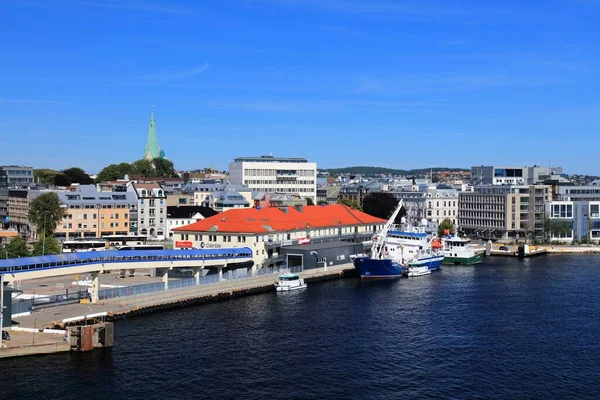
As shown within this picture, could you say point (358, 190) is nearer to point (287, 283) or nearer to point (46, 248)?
point (46, 248)

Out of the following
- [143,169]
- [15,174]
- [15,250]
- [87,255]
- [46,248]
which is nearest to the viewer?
[87,255]

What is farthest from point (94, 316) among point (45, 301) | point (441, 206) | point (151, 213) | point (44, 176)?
point (44, 176)

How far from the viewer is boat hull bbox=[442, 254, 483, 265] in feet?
258

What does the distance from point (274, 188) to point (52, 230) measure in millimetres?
46276

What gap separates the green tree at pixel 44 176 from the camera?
140 m

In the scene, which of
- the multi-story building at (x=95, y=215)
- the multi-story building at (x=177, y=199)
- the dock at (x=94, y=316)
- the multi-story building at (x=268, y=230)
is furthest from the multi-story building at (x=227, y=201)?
the dock at (x=94, y=316)

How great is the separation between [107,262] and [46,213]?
34182mm

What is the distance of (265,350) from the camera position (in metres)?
36.7

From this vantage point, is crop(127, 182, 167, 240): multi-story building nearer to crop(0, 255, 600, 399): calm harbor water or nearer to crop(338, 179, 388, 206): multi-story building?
crop(0, 255, 600, 399): calm harbor water

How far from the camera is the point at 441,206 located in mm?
115562

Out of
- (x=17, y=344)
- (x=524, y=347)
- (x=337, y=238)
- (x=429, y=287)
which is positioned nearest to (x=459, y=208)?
(x=337, y=238)

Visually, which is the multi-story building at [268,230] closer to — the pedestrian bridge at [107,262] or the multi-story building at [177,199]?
the pedestrian bridge at [107,262]

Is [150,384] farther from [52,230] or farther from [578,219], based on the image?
[578,219]

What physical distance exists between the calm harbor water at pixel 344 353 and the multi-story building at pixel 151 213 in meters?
38.8
